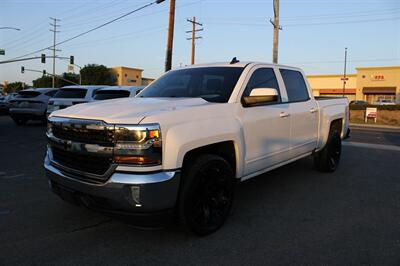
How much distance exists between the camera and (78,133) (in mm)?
3594

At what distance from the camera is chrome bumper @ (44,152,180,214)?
3264 mm

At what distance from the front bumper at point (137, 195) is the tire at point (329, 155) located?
4202 millimetres

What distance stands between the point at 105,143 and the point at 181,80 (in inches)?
81.0

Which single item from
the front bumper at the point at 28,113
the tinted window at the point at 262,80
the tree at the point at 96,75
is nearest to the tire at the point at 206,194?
the tinted window at the point at 262,80

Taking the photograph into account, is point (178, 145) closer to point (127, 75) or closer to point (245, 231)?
point (245, 231)

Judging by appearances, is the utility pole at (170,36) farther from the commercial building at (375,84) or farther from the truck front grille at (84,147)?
the commercial building at (375,84)

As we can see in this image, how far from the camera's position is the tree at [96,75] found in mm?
88625

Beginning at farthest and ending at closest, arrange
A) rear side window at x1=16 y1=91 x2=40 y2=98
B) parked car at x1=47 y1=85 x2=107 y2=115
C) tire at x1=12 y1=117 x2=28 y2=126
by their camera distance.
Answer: tire at x1=12 y1=117 x2=28 y2=126 < rear side window at x1=16 y1=91 x2=40 y2=98 < parked car at x1=47 y1=85 x2=107 y2=115

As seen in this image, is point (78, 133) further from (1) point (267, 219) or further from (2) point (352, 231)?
(2) point (352, 231)

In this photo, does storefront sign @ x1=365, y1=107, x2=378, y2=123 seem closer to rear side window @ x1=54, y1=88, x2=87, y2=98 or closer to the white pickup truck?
rear side window @ x1=54, y1=88, x2=87, y2=98

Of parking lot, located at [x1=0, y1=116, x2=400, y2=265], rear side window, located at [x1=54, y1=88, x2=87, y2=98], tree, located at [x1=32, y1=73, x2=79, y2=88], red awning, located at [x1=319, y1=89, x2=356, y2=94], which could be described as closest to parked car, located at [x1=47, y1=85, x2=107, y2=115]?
rear side window, located at [x1=54, y1=88, x2=87, y2=98]

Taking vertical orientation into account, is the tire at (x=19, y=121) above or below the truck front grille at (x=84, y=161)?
below

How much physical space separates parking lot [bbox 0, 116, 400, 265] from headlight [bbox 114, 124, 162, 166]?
90 cm

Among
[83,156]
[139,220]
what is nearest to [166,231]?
[139,220]
